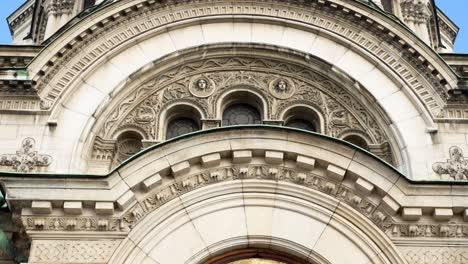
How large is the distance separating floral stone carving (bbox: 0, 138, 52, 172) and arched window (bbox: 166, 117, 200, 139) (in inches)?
125

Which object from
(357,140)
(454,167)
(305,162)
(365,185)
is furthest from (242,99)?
(365,185)

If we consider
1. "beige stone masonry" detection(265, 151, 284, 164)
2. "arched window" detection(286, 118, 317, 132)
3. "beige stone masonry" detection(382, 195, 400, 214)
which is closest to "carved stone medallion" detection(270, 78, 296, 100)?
"arched window" detection(286, 118, 317, 132)

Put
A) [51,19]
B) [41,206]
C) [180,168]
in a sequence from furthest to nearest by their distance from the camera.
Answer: [51,19]
[180,168]
[41,206]

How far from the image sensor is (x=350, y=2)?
62.0ft

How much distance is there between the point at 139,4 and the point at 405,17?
30.9 ft

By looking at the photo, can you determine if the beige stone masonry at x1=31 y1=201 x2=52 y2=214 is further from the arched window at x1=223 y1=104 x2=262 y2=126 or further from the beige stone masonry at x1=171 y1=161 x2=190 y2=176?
the arched window at x1=223 y1=104 x2=262 y2=126

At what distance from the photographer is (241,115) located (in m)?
19.0

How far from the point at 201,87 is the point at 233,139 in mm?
4455

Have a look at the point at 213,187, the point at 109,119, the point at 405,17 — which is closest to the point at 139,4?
the point at 109,119

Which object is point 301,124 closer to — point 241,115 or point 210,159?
point 241,115

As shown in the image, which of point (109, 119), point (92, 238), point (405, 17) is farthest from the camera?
point (405, 17)

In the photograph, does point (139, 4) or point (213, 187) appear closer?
point (213, 187)

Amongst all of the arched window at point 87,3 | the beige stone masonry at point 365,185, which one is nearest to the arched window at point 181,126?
the beige stone masonry at point 365,185

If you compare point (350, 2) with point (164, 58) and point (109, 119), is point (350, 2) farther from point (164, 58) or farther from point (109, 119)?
point (109, 119)
